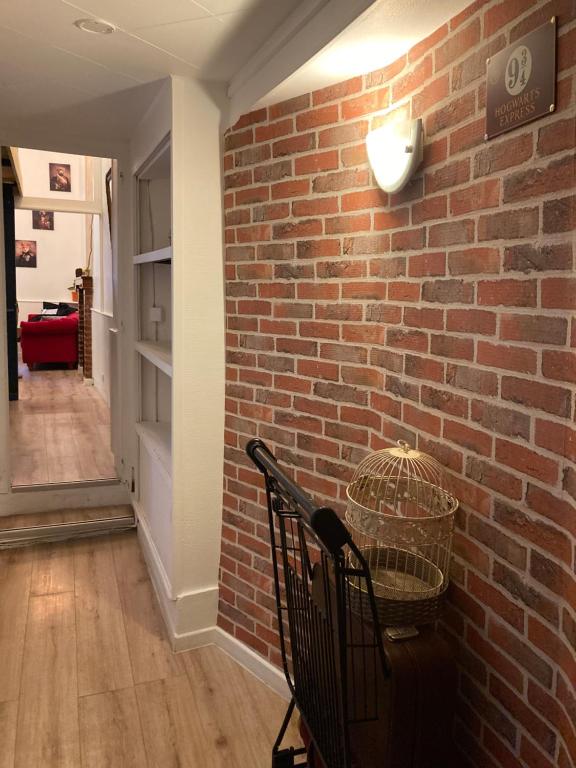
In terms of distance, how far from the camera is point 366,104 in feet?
6.16

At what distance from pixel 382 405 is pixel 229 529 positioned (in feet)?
3.21

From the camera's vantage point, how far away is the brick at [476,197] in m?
1.38

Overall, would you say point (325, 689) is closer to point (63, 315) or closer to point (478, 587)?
point (478, 587)

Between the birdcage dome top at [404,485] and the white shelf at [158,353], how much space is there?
112 centimetres

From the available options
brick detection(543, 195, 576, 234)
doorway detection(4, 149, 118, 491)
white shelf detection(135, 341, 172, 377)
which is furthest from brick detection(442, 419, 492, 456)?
doorway detection(4, 149, 118, 491)

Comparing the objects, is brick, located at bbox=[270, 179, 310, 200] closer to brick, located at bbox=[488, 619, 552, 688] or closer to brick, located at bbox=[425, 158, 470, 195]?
brick, located at bbox=[425, 158, 470, 195]

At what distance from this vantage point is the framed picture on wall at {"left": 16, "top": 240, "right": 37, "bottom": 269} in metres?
11.2

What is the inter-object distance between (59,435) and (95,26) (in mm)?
4081

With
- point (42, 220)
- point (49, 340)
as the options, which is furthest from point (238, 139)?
point (42, 220)

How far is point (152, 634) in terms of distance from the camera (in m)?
2.65

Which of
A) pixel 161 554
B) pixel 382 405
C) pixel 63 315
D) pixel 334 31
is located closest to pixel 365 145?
pixel 334 31

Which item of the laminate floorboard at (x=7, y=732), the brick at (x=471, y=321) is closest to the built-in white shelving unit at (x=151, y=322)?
the laminate floorboard at (x=7, y=732)

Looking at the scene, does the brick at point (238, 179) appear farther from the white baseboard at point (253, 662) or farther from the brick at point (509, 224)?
the white baseboard at point (253, 662)

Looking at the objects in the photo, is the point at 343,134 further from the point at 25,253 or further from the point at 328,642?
the point at 25,253
